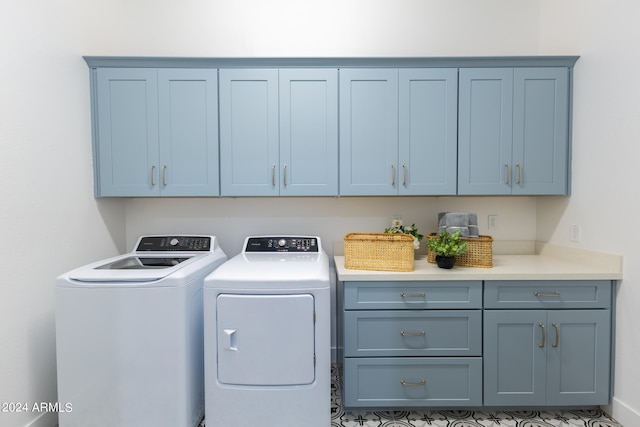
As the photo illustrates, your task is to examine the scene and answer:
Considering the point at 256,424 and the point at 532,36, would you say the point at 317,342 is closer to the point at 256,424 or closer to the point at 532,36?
the point at 256,424

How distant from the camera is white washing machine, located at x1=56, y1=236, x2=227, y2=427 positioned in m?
1.58

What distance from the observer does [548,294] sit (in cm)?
184

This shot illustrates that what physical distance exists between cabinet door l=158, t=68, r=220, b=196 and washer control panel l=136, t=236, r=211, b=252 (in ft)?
1.13

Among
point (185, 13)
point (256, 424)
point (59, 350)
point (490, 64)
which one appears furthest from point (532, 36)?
point (59, 350)

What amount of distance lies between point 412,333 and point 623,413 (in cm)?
124

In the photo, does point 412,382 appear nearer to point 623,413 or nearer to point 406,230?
point 406,230

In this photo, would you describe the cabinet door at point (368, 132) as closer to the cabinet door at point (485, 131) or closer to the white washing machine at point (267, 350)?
the cabinet door at point (485, 131)

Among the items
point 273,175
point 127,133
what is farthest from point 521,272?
point 127,133

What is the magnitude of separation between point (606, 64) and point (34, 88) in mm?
3266

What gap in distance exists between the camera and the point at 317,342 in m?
1.60

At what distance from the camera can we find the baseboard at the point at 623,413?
5.62ft

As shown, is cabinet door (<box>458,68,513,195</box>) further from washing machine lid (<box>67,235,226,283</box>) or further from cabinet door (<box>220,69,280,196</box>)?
washing machine lid (<box>67,235,226,283</box>)

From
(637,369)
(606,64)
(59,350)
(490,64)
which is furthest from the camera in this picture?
(490,64)

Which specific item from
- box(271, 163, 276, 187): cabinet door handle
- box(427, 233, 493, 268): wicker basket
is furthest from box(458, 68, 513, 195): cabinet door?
box(271, 163, 276, 187): cabinet door handle
